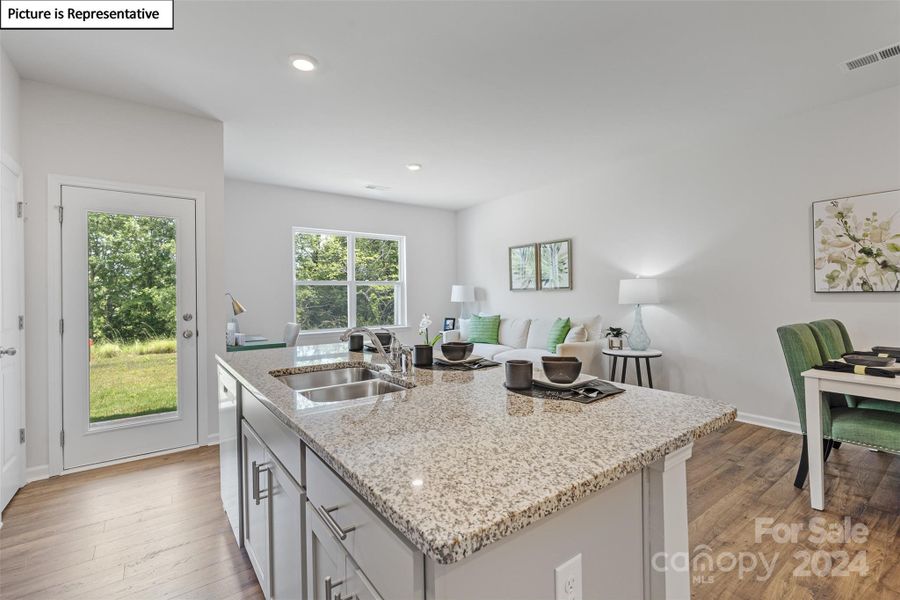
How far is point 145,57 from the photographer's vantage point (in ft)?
7.72

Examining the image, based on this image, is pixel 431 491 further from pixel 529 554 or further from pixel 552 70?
pixel 552 70

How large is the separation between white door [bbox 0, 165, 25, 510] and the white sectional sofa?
3128mm

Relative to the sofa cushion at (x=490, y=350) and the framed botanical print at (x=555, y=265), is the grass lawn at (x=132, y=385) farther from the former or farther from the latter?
the framed botanical print at (x=555, y=265)

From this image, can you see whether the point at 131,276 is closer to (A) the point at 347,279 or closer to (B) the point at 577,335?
(A) the point at 347,279

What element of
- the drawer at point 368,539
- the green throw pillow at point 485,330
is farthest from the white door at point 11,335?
the green throw pillow at point 485,330

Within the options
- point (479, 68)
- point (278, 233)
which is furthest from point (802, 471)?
point (278, 233)

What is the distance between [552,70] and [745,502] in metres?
2.71

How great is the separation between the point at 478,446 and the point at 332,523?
1.16 feet

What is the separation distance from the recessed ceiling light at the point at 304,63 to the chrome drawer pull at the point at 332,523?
242 cm

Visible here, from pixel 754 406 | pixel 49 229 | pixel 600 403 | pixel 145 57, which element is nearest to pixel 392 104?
pixel 145 57

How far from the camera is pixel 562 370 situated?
4.15 feet

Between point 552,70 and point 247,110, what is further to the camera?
point 247,110

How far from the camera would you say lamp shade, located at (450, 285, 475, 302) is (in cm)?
613

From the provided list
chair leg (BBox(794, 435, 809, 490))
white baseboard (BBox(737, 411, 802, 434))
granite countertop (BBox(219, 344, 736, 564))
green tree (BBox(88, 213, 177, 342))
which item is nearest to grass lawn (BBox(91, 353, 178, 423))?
green tree (BBox(88, 213, 177, 342))
